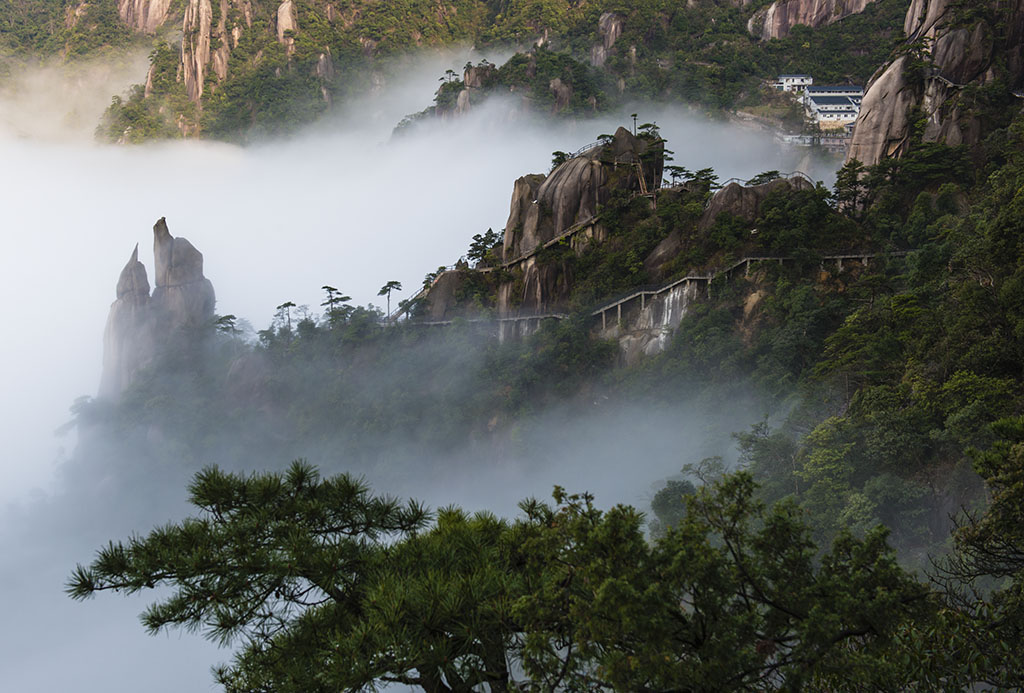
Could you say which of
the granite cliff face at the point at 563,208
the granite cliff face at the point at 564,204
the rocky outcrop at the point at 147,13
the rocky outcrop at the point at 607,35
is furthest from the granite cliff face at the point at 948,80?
the rocky outcrop at the point at 147,13

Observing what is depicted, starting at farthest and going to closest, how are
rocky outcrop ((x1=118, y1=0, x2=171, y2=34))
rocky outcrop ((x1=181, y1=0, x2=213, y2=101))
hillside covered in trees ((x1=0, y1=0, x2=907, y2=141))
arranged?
rocky outcrop ((x1=118, y1=0, x2=171, y2=34)) → rocky outcrop ((x1=181, y1=0, x2=213, y2=101)) → hillside covered in trees ((x1=0, y1=0, x2=907, y2=141))

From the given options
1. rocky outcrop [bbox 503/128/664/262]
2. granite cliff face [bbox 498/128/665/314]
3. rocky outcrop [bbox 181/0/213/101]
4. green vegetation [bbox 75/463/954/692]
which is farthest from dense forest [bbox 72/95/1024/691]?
rocky outcrop [bbox 181/0/213/101]

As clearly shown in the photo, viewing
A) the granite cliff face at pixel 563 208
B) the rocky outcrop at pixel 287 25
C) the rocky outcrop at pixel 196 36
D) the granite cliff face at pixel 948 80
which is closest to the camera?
the granite cliff face at pixel 948 80

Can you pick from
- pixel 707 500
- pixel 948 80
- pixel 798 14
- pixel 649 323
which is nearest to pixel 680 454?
pixel 649 323

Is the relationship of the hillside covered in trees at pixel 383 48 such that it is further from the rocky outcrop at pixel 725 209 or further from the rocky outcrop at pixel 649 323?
the rocky outcrop at pixel 649 323

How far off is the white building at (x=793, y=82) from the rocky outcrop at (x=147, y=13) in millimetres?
90345

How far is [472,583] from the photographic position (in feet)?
20.9

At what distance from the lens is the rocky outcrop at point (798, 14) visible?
78.2m

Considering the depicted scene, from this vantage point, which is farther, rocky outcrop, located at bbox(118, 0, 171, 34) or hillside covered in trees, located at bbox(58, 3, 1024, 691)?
rocky outcrop, located at bbox(118, 0, 171, 34)

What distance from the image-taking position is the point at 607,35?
83750 millimetres

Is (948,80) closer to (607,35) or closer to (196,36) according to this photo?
(607,35)

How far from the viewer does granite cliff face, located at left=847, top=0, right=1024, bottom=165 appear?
3459 centimetres

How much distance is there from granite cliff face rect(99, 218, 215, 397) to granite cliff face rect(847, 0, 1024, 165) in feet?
171

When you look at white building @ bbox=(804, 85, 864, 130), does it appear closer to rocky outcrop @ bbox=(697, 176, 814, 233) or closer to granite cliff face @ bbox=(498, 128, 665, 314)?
granite cliff face @ bbox=(498, 128, 665, 314)
